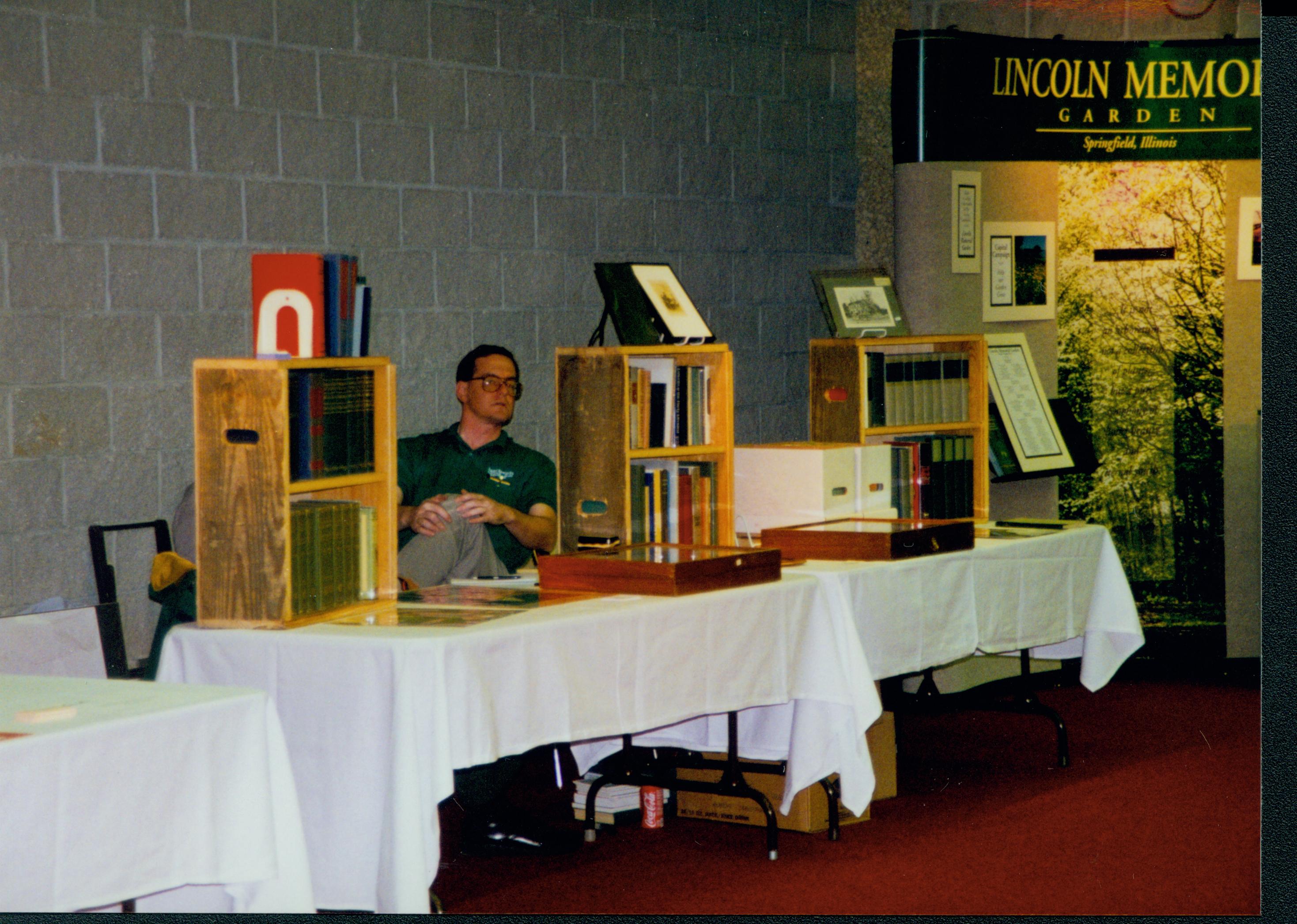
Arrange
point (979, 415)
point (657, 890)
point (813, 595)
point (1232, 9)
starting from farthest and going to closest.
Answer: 1. point (1232, 9)
2. point (979, 415)
3. point (813, 595)
4. point (657, 890)

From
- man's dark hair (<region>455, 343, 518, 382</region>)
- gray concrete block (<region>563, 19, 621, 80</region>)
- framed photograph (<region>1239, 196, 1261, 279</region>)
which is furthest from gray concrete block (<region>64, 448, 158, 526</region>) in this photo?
framed photograph (<region>1239, 196, 1261, 279</region>)

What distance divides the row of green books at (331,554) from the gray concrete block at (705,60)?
259cm

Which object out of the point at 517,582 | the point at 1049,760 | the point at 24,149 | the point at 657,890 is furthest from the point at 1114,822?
the point at 24,149

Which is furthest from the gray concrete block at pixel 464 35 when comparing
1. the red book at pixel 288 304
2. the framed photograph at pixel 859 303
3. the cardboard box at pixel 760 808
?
the cardboard box at pixel 760 808

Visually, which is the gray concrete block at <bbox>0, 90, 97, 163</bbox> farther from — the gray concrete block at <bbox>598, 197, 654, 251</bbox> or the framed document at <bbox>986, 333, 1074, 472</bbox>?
the framed document at <bbox>986, 333, 1074, 472</bbox>

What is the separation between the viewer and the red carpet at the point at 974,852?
3748mm

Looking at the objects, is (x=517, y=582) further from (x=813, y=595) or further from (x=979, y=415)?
(x=979, y=415)

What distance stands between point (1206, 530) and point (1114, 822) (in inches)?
97.0

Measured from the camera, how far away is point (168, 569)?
12.5ft

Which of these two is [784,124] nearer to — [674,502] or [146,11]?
[674,502]

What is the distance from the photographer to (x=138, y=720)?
8.16ft

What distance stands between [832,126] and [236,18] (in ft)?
8.57

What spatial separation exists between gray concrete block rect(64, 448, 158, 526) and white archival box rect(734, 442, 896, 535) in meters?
1.64

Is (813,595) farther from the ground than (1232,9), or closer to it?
closer to it
